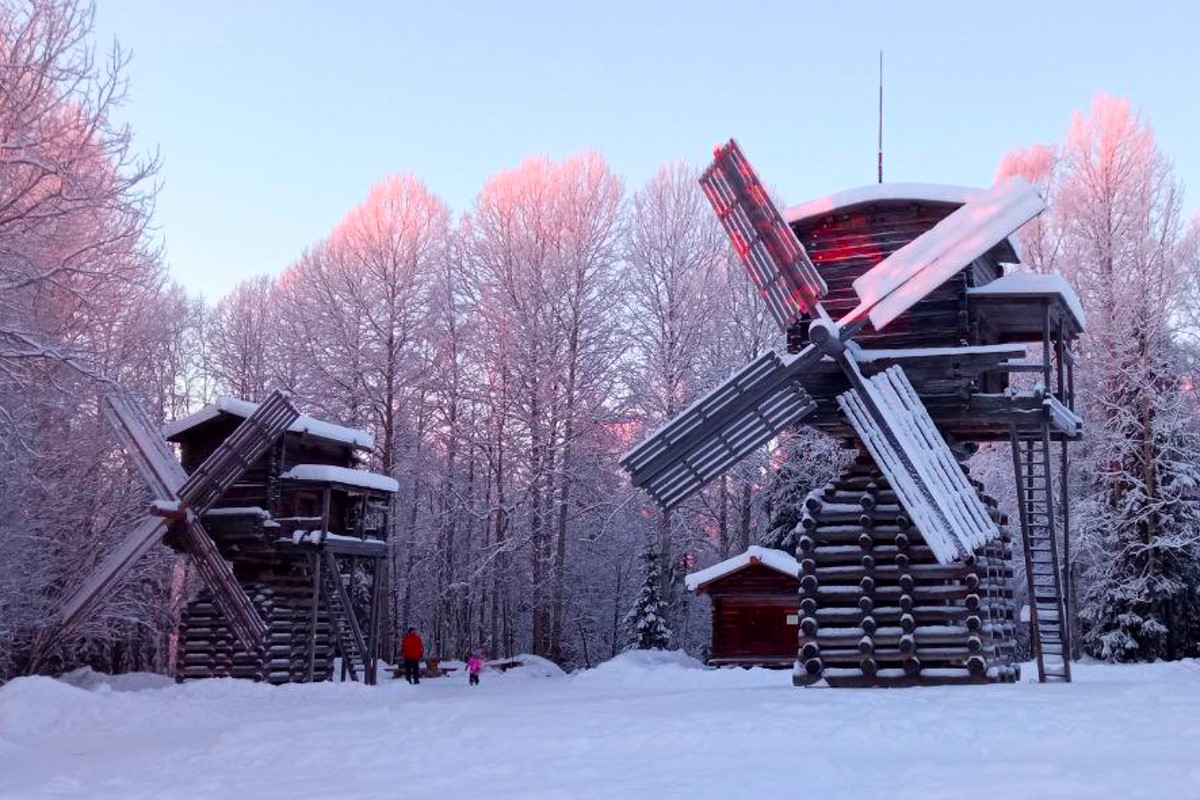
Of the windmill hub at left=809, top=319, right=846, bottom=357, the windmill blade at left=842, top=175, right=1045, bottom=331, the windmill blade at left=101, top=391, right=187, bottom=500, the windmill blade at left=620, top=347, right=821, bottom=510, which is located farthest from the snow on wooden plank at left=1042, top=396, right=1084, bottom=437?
the windmill blade at left=101, top=391, right=187, bottom=500

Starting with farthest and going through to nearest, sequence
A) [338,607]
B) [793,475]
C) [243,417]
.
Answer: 1. [793,475]
2. [338,607]
3. [243,417]

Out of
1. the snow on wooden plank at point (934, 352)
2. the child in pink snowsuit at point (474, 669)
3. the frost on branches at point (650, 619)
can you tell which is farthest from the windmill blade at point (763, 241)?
the frost on branches at point (650, 619)

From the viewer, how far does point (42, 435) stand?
26312 millimetres

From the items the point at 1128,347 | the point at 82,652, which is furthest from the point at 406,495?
the point at 1128,347

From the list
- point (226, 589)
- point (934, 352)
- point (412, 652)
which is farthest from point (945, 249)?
point (226, 589)

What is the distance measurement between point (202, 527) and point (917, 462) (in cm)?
1655

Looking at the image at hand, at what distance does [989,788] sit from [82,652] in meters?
30.7

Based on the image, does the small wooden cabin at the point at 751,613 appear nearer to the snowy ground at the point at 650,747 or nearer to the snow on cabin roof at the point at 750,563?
the snow on cabin roof at the point at 750,563

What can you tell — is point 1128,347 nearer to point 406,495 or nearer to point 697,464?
point 697,464

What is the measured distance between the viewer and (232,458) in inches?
1013

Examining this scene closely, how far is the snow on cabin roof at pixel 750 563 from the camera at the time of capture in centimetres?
3124

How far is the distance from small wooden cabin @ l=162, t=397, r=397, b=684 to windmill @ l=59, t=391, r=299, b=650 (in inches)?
31.5

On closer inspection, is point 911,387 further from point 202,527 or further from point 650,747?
point 202,527

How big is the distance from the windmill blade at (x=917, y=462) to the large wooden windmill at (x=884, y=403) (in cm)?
3
